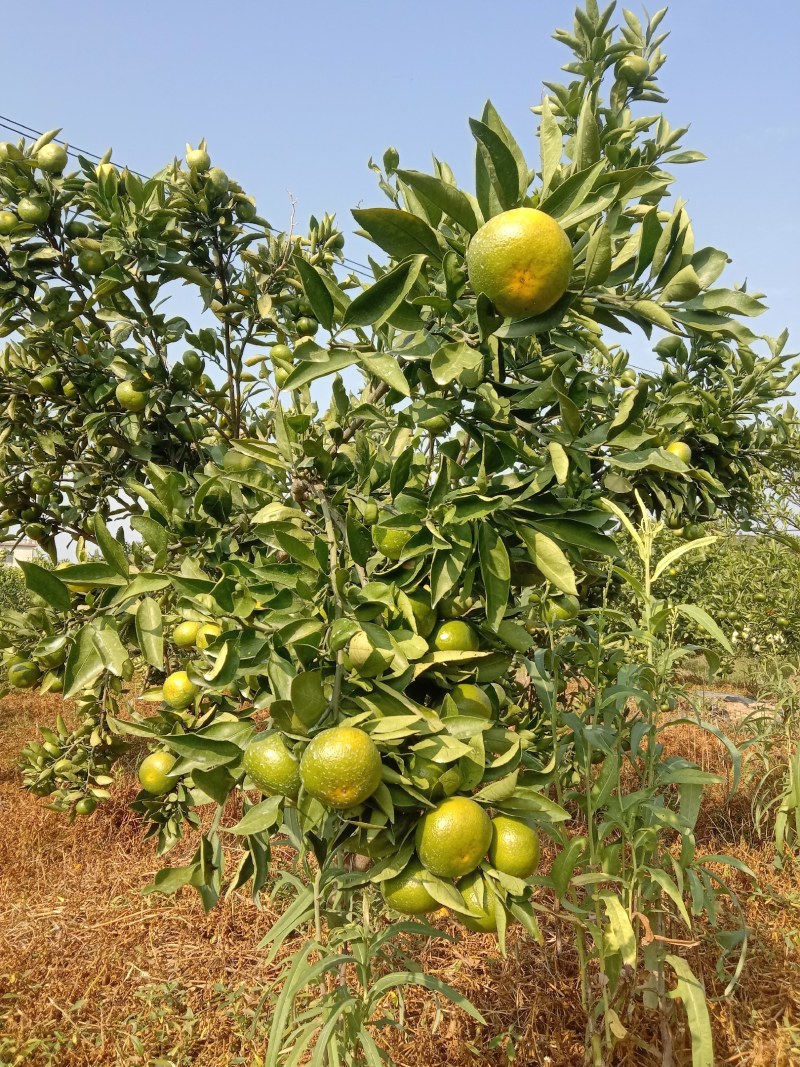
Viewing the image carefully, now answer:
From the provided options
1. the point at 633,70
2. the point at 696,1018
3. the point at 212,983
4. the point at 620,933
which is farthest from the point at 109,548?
the point at 212,983

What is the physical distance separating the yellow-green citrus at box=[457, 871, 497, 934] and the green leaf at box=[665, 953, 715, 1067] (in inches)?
24.1

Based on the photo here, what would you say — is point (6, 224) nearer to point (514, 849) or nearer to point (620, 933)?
point (514, 849)

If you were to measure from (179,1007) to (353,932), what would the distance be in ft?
5.64

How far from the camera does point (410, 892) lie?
97 cm

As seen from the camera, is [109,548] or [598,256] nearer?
[598,256]

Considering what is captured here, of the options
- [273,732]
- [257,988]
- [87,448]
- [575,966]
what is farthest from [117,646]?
[575,966]

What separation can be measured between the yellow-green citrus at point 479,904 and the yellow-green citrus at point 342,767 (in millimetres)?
246

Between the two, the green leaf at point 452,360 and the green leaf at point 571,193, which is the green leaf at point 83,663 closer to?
the green leaf at point 452,360

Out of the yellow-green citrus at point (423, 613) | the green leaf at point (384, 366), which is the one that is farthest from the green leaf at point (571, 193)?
the yellow-green citrus at point (423, 613)

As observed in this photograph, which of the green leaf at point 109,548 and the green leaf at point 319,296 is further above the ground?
the green leaf at point 319,296

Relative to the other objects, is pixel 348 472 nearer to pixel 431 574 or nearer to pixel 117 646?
pixel 431 574

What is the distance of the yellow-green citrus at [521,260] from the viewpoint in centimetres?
78

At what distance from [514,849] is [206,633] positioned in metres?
0.61

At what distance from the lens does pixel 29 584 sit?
102 cm
